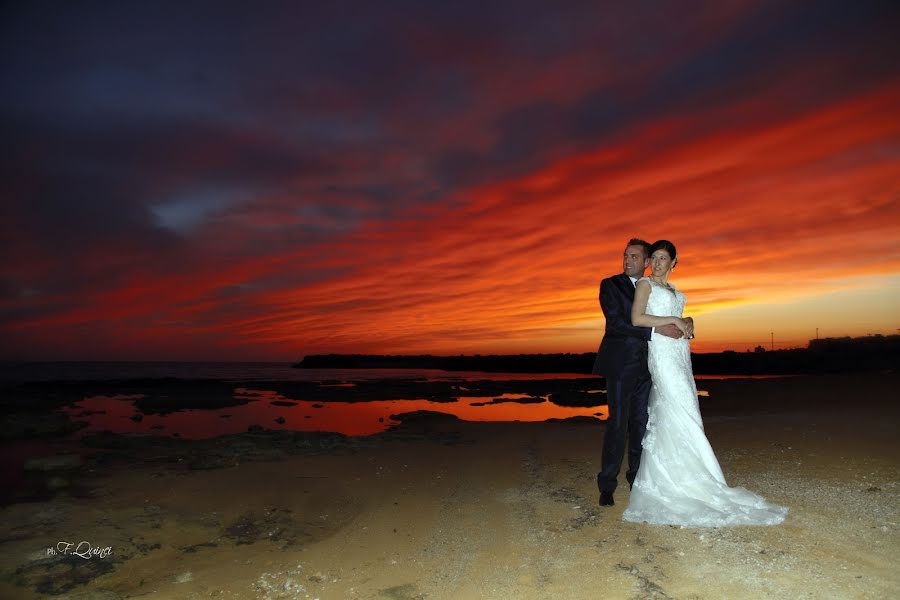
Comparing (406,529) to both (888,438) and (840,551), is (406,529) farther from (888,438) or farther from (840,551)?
(888,438)

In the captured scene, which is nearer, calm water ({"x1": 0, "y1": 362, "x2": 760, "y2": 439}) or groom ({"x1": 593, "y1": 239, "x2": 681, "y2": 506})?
groom ({"x1": 593, "y1": 239, "x2": 681, "y2": 506})

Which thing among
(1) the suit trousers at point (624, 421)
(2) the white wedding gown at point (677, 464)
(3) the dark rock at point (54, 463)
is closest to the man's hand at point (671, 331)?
(2) the white wedding gown at point (677, 464)

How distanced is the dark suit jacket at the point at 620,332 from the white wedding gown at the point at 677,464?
0.14 meters

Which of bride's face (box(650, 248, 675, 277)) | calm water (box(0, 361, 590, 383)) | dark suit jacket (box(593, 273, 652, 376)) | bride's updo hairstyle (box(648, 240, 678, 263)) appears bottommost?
calm water (box(0, 361, 590, 383))

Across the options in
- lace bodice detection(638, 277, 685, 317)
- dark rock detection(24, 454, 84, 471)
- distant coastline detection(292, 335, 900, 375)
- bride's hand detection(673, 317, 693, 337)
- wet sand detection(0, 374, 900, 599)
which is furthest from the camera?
distant coastline detection(292, 335, 900, 375)

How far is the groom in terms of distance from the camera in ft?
19.0

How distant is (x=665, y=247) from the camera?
5.94 m

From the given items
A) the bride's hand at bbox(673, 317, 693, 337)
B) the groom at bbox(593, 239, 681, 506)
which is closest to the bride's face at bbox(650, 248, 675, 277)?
the groom at bbox(593, 239, 681, 506)

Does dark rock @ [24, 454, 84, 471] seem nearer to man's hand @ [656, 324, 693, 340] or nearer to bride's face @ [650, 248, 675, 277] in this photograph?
man's hand @ [656, 324, 693, 340]

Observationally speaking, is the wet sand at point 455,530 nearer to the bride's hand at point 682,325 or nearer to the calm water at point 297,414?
the bride's hand at point 682,325

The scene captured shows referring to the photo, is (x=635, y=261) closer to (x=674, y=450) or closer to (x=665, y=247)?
(x=665, y=247)

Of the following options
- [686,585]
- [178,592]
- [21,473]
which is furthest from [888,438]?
[21,473]

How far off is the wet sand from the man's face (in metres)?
2.66

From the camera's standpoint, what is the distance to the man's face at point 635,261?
598 centimetres
